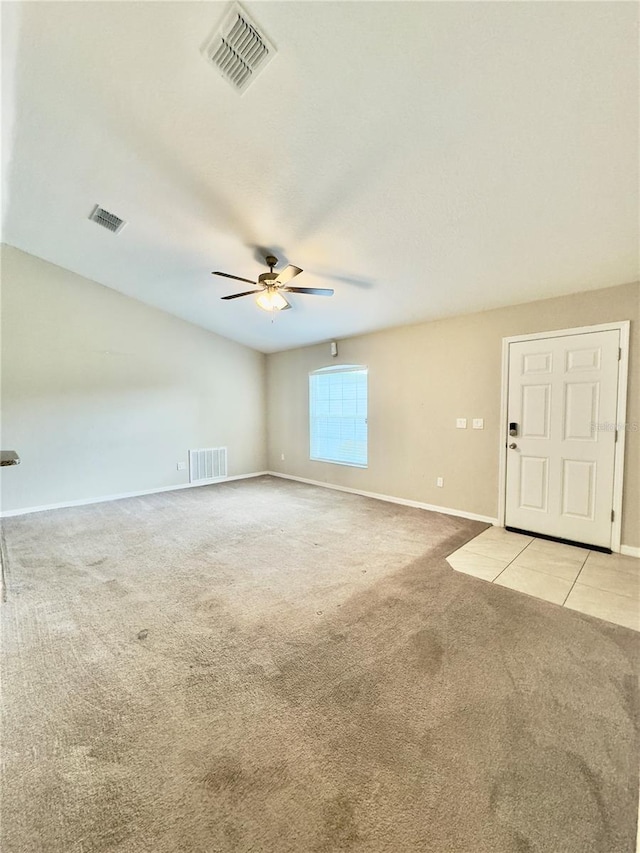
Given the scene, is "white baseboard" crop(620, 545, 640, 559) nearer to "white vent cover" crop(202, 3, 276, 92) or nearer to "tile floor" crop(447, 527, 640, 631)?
"tile floor" crop(447, 527, 640, 631)

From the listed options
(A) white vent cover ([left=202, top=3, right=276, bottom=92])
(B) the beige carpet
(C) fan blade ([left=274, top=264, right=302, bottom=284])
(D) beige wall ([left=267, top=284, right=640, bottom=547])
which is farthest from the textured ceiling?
(B) the beige carpet

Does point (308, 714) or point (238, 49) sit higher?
point (238, 49)

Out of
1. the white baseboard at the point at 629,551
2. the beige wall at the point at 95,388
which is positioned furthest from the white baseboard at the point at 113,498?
the white baseboard at the point at 629,551

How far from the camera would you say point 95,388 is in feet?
15.4

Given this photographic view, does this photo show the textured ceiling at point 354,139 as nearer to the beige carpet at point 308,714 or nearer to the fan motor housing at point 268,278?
the fan motor housing at point 268,278

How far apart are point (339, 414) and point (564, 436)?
3.08 meters

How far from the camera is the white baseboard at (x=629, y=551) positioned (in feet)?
9.47

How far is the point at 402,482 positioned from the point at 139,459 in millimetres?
3979

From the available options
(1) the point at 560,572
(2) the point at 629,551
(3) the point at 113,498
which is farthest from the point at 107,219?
(2) the point at 629,551

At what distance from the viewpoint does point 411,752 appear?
1247mm

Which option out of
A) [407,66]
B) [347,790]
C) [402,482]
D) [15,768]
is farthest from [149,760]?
[402,482]

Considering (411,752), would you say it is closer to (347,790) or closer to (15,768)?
(347,790)

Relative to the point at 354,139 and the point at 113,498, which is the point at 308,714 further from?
the point at 113,498

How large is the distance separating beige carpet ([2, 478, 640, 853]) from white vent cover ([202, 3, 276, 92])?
3.08 m
